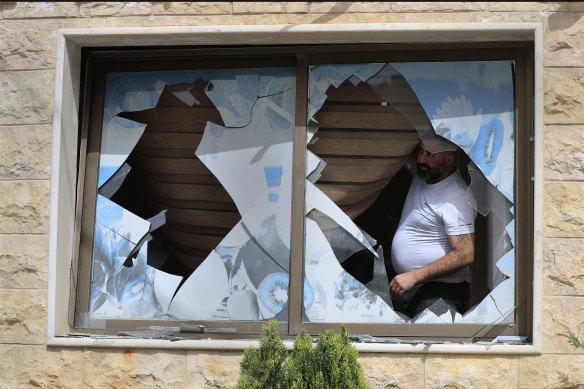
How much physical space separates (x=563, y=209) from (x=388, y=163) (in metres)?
1.12

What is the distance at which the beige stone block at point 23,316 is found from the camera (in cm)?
523

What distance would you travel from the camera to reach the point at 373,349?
4.99 m

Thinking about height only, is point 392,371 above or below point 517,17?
below

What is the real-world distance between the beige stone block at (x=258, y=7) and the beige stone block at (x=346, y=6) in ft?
0.65

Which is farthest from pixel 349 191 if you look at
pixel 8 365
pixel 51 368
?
pixel 8 365

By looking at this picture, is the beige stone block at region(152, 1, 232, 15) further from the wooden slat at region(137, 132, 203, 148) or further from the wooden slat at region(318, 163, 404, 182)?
the wooden slat at region(318, 163, 404, 182)

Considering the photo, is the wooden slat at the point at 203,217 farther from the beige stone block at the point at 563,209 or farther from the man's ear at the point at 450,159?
the beige stone block at the point at 563,209

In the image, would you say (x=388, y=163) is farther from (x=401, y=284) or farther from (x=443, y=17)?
(x=443, y=17)

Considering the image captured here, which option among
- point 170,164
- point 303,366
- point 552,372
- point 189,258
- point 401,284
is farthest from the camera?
point 170,164

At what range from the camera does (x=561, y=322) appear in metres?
4.88

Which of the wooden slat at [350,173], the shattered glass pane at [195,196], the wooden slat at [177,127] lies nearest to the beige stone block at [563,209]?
the wooden slat at [350,173]

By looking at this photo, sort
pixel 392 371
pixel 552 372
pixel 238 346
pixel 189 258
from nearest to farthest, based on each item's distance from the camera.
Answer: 1. pixel 552 372
2. pixel 392 371
3. pixel 238 346
4. pixel 189 258

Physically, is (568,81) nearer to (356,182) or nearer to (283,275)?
(356,182)

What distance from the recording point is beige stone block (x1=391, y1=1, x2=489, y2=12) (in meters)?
5.16
